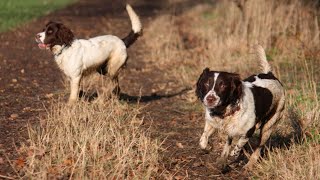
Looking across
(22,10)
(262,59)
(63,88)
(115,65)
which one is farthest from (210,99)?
(22,10)

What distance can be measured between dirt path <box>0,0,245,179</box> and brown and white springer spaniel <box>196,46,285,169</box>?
48 cm

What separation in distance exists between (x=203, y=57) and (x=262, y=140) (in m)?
5.89

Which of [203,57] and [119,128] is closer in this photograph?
[119,128]

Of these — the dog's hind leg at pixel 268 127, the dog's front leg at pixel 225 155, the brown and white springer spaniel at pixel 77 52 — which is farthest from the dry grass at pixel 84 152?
the brown and white springer spaniel at pixel 77 52

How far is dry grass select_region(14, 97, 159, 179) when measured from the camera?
510 cm

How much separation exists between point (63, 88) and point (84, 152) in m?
4.76

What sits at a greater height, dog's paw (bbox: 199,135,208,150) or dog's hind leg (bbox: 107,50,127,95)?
dog's hind leg (bbox: 107,50,127,95)

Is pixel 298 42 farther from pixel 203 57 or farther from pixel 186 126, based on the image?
pixel 186 126

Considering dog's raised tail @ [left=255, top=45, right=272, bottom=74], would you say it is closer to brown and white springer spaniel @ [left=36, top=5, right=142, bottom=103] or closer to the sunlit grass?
brown and white springer spaniel @ [left=36, top=5, right=142, bottom=103]

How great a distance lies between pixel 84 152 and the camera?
516 cm

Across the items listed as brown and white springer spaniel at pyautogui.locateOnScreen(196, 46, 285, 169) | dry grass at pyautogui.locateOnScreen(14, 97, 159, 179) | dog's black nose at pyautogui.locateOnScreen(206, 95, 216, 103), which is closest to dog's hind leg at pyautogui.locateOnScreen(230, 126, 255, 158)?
brown and white springer spaniel at pyautogui.locateOnScreen(196, 46, 285, 169)

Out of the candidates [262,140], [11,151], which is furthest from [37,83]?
[262,140]

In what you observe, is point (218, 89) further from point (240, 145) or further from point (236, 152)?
point (236, 152)

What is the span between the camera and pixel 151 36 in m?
15.7
